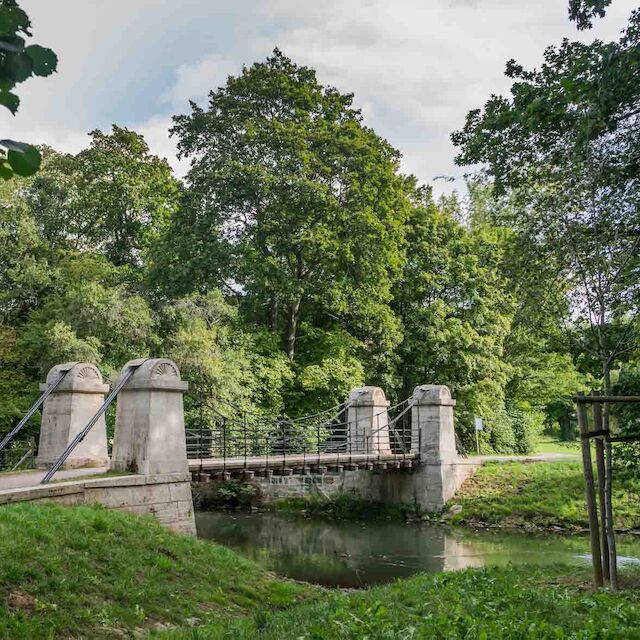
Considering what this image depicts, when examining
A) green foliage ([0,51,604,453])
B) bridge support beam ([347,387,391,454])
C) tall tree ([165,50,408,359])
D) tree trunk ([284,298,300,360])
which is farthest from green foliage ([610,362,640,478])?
tree trunk ([284,298,300,360])

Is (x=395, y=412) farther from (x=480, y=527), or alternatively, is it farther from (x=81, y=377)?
(x=81, y=377)

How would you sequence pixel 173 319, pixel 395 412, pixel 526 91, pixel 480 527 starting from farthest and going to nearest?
pixel 395 412, pixel 173 319, pixel 480 527, pixel 526 91

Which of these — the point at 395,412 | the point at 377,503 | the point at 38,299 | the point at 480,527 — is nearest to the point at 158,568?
the point at 480,527

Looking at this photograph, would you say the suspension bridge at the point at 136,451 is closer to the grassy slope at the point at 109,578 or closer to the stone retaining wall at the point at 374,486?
the stone retaining wall at the point at 374,486

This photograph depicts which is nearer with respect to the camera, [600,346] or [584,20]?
[584,20]

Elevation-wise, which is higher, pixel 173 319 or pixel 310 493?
pixel 173 319

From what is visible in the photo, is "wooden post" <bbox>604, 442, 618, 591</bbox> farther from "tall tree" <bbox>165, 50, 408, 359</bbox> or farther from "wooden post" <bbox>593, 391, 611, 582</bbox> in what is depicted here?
"tall tree" <bbox>165, 50, 408, 359</bbox>

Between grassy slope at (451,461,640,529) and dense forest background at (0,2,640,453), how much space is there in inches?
120

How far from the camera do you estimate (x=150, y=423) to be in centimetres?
1062

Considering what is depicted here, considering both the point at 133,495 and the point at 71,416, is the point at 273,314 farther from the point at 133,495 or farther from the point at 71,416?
the point at 133,495

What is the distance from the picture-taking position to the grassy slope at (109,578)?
5836mm

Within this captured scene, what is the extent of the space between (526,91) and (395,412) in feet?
57.8

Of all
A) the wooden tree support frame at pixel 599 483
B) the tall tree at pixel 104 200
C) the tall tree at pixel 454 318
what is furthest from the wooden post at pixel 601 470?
the tall tree at pixel 104 200

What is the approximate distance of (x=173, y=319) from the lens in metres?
18.9
